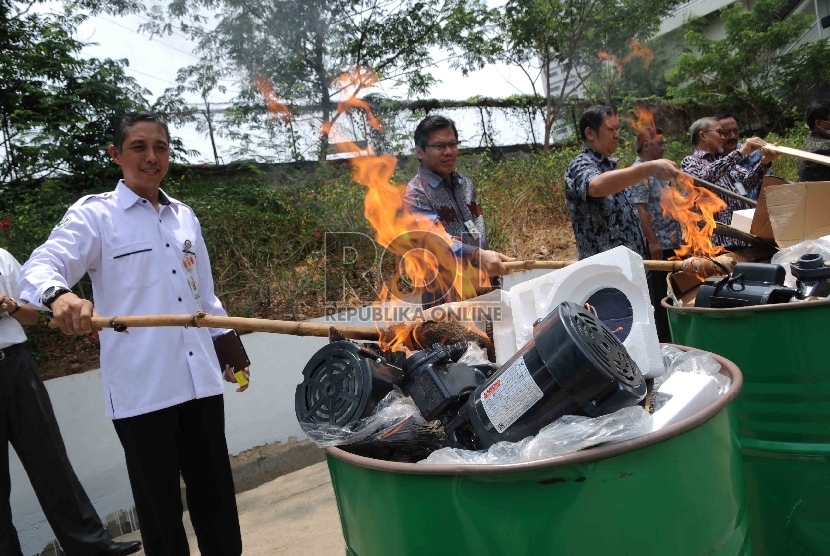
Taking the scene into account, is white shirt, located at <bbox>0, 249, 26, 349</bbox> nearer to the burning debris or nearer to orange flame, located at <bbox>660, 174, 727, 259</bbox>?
the burning debris

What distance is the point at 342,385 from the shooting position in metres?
1.63

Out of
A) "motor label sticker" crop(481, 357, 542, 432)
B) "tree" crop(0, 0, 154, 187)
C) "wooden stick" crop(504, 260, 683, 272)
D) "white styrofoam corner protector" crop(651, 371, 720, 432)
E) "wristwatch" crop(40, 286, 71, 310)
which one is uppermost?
"tree" crop(0, 0, 154, 187)

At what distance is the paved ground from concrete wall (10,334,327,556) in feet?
1.18

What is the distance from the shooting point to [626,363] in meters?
1.44

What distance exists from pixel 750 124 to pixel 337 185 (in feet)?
Answer: 50.1

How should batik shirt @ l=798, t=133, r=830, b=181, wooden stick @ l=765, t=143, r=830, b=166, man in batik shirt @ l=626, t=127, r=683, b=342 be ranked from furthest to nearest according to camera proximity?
batik shirt @ l=798, t=133, r=830, b=181 < man in batik shirt @ l=626, t=127, r=683, b=342 < wooden stick @ l=765, t=143, r=830, b=166

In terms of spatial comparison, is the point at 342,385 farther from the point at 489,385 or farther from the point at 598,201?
the point at 598,201

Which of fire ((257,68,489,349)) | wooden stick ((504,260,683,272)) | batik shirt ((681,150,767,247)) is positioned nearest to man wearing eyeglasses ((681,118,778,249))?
batik shirt ((681,150,767,247))

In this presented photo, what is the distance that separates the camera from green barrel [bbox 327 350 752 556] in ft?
3.91

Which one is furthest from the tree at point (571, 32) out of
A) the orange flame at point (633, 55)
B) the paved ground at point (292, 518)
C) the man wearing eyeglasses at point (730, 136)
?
the paved ground at point (292, 518)

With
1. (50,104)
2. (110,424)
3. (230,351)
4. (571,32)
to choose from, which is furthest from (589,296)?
(571,32)

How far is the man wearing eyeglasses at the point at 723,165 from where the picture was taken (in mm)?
4102

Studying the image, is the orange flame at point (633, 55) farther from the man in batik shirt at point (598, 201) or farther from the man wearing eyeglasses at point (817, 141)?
the man in batik shirt at point (598, 201)

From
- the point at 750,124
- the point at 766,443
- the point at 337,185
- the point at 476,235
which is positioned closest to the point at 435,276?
the point at 476,235
